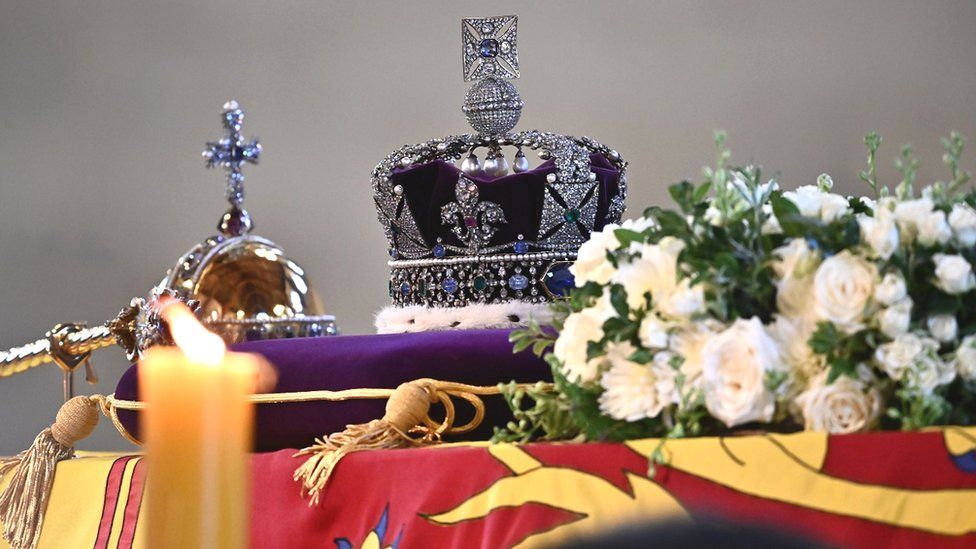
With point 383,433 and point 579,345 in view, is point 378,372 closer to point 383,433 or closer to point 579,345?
point 383,433

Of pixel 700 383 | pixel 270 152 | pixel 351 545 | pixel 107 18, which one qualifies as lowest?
pixel 351 545

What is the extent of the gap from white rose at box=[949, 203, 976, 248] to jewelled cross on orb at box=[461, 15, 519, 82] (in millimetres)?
904

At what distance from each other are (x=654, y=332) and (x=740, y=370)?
59mm

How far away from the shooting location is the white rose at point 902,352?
30.0 inches

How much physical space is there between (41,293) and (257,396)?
197cm

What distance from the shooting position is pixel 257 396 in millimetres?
1283

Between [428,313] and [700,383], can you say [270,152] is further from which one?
[700,383]

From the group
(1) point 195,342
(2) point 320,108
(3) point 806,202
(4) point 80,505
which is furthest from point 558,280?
(2) point 320,108

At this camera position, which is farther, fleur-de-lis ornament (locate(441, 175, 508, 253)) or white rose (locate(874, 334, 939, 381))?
fleur-de-lis ornament (locate(441, 175, 508, 253))

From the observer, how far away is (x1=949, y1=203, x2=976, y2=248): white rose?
31.5 inches

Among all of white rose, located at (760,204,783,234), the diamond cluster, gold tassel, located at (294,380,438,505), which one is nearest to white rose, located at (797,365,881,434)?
white rose, located at (760,204,783,234)

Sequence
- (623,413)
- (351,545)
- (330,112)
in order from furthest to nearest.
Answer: (330,112)
(351,545)
(623,413)

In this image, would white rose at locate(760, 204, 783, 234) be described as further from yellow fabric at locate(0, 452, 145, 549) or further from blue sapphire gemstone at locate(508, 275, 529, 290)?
yellow fabric at locate(0, 452, 145, 549)

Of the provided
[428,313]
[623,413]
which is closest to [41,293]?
[428,313]
